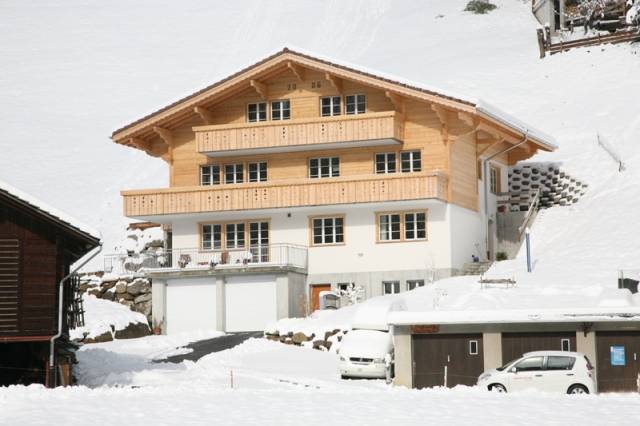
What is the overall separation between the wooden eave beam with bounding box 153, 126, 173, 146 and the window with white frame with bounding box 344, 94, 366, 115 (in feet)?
25.4

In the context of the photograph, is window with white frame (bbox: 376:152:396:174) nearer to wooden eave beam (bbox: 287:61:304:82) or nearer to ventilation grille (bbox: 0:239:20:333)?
wooden eave beam (bbox: 287:61:304:82)

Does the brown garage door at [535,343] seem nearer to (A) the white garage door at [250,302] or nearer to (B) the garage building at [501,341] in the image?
(B) the garage building at [501,341]

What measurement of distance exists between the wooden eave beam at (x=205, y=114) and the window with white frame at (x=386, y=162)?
7458 mm

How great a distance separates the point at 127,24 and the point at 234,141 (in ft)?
216

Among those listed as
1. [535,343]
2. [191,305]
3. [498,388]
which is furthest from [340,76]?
[498,388]

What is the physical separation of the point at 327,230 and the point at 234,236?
3.90 metres

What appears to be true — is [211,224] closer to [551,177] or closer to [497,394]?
[551,177]

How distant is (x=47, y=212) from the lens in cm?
3747

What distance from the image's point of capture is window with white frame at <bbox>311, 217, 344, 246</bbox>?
5525 centimetres

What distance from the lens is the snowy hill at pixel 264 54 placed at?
57531mm

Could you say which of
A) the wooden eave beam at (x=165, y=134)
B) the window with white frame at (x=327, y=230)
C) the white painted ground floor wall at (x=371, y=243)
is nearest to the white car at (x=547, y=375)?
the white painted ground floor wall at (x=371, y=243)

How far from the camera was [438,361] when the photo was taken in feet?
133

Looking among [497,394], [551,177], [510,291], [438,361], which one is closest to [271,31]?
[551,177]

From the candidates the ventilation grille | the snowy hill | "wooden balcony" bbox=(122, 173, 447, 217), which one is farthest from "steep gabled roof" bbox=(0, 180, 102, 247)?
the snowy hill
